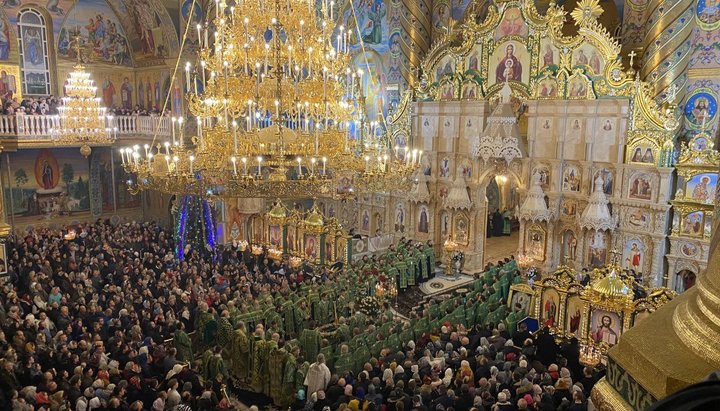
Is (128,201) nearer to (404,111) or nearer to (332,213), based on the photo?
(332,213)

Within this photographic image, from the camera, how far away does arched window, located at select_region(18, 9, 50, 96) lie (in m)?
22.3

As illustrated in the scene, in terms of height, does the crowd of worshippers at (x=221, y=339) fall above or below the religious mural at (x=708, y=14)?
below

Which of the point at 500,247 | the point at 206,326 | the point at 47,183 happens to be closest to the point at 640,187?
the point at 500,247

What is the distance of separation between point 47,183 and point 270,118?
18.8 m

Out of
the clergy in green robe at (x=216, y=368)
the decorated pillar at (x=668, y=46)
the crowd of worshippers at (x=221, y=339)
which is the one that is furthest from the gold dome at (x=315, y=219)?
the decorated pillar at (x=668, y=46)

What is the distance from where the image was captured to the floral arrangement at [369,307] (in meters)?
14.4

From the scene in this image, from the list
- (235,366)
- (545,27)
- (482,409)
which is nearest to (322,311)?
(235,366)

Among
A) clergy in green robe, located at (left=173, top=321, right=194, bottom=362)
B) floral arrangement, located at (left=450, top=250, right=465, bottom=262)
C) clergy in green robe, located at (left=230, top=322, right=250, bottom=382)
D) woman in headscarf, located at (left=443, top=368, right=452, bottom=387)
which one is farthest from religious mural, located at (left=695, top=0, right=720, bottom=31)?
clergy in green robe, located at (left=173, top=321, right=194, bottom=362)

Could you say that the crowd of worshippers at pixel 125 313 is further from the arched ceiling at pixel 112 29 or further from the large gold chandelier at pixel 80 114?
the arched ceiling at pixel 112 29

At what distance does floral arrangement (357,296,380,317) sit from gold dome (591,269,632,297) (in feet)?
17.5

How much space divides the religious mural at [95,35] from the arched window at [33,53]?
66 cm

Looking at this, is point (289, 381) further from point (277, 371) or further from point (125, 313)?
point (125, 313)

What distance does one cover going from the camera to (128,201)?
25.8m

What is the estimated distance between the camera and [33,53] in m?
22.8
